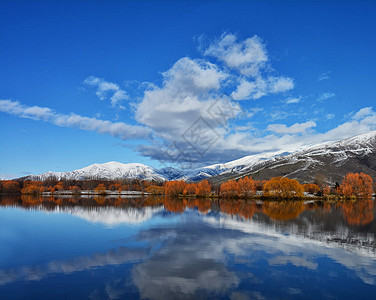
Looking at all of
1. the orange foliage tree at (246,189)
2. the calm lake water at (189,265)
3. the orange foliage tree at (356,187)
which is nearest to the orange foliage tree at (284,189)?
the orange foliage tree at (246,189)

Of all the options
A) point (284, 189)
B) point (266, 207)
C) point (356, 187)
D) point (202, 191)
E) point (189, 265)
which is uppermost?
point (189, 265)

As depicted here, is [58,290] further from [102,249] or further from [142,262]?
[102,249]

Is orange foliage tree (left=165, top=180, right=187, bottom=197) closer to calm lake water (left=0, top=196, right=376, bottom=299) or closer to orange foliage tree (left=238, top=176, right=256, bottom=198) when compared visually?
orange foliage tree (left=238, top=176, right=256, bottom=198)

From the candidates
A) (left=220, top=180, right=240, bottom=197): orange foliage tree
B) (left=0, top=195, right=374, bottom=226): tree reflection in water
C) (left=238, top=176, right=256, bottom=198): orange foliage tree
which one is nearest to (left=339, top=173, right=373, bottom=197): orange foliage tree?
(left=0, top=195, right=374, bottom=226): tree reflection in water

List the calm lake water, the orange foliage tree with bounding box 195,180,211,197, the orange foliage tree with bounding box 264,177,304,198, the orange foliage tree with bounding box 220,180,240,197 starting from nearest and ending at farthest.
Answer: the calm lake water
the orange foliage tree with bounding box 264,177,304,198
the orange foliage tree with bounding box 220,180,240,197
the orange foliage tree with bounding box 195,180,211,197

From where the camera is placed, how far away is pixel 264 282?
656 inches

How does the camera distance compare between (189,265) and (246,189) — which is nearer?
(189,265)

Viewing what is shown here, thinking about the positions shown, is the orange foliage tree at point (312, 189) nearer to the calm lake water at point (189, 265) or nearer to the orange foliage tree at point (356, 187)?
the orange foliage tree at point (356, 187)

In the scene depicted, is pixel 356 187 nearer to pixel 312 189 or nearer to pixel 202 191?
pixel 312 189

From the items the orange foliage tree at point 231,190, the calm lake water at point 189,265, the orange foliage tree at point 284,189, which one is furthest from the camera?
the orange foliage tree at point 231,190

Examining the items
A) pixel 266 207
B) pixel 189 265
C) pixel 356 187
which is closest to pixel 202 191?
pixel 356 187

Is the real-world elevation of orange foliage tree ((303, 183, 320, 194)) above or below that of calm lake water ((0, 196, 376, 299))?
below

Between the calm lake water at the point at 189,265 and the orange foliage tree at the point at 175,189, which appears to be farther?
the orange foliage tree at the point at 175,189

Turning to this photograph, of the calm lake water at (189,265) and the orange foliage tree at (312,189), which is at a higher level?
the calm lake water at (189,265)
